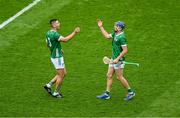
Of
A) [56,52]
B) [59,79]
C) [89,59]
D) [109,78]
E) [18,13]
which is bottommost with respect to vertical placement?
[109,78]

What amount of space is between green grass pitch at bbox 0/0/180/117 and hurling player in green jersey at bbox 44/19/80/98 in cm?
36

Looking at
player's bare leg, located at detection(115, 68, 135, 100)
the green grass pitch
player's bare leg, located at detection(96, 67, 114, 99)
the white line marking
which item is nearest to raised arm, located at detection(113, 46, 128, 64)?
player's bare leg, located at detection(115, 68, 135, 100)

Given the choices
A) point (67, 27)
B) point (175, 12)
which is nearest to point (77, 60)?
point (67, 27)

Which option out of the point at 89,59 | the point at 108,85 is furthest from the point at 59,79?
the point at 89,59

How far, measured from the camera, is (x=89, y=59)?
21.0 meters

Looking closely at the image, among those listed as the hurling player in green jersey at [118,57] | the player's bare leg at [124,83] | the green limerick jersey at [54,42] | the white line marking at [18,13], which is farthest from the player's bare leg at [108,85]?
the white line marking at [18,13]

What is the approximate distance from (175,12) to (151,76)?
5379mm

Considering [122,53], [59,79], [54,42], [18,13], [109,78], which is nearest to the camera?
[122,53]

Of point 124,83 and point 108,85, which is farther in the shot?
point 108,85

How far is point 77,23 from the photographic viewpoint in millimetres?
23516

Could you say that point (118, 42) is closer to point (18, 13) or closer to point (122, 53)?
point (122, 53)

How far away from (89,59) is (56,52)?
10.3 ft

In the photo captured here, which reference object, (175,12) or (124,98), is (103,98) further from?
(175,12)

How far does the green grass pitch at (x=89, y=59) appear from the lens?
57.8ft
